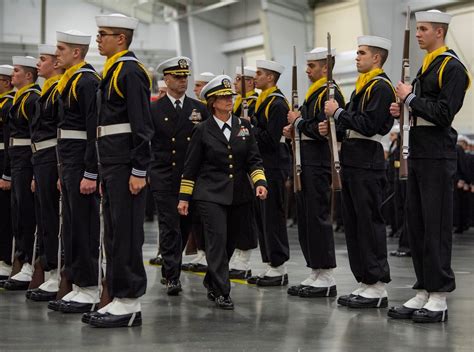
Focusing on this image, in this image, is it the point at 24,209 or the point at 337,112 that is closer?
the point at 337,112

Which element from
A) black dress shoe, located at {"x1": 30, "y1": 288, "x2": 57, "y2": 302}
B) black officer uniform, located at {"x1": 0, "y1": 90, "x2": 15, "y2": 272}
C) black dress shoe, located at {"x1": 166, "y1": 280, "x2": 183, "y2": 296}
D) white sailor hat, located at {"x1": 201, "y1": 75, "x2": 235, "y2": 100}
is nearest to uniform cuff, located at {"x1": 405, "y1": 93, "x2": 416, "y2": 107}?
white sailor hat, located at {"x1": 201, "y1": 75, "x2": 235, "y2": 100}

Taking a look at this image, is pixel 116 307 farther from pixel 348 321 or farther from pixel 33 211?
pixel 33 211

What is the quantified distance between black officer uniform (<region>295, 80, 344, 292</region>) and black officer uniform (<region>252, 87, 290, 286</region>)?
0.75 metres

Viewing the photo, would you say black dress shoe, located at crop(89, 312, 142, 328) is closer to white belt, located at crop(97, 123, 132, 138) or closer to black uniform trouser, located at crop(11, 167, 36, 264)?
white belt, located at crop(97, 123, 132, 138)

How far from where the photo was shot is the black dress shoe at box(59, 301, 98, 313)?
316 inches

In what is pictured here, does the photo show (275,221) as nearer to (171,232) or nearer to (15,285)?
(171,232)

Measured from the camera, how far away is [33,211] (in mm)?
9664

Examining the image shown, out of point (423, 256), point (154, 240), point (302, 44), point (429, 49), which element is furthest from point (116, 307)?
point (302, 44)

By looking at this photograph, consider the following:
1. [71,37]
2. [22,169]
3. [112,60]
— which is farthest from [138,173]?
[22,169]

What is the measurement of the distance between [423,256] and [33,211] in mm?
3869

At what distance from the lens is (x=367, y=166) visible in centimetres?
829

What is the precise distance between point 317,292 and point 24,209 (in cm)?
283

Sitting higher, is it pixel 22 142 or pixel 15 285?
pixel 22 142

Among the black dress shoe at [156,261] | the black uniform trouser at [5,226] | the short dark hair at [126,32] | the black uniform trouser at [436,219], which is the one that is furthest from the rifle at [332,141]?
the black dress shoe at [156,261]
